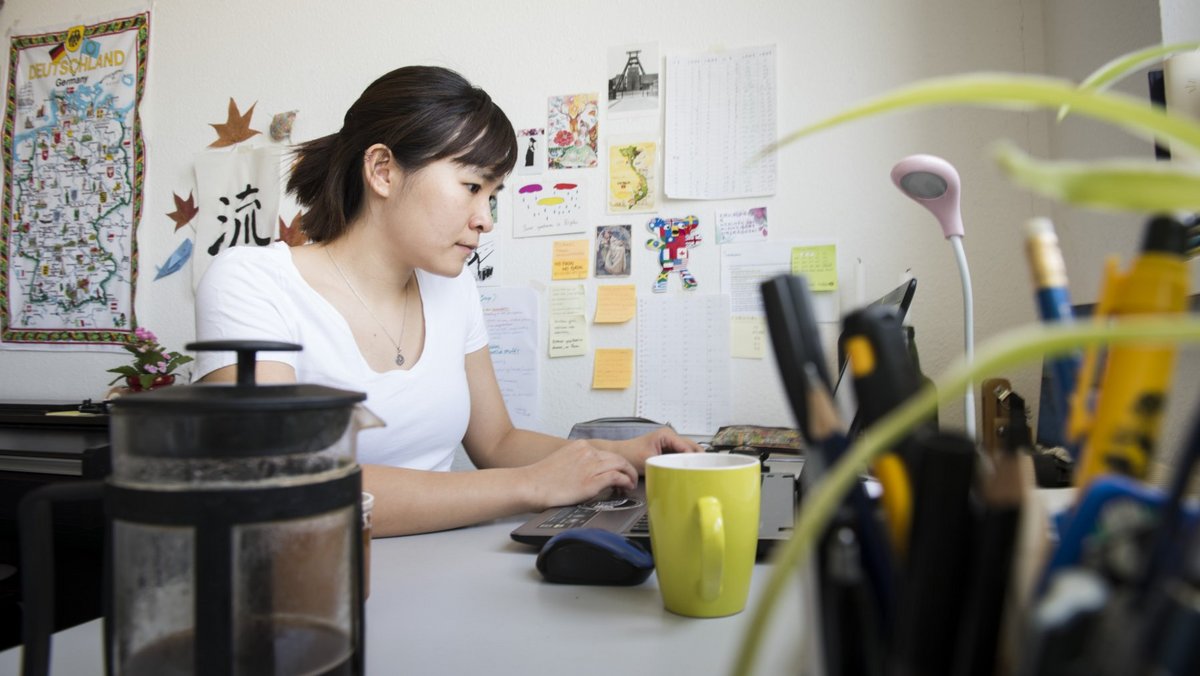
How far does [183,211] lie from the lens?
1932 millimetres

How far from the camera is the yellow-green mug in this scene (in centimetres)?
50

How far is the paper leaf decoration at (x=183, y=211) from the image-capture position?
1.92m

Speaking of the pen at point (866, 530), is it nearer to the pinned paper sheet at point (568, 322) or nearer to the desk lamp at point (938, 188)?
the desk lamp at point (938, 188)

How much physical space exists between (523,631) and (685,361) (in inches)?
42.9

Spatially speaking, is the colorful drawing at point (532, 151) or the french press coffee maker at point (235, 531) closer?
the french press coffee maker at point (235, 531)

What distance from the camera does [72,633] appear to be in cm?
51

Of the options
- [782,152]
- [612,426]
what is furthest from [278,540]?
[782,152]

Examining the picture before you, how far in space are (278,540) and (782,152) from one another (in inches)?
52.9

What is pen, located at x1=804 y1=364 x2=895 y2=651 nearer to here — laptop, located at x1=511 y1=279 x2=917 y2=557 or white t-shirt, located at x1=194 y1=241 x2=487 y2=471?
laptop, located at x1=511 y1=279 x2=917 y2=557

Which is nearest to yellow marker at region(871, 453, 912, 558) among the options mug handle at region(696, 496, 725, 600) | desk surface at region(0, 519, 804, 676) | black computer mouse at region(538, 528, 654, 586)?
desk surface at region(0, 519, 804, 676)

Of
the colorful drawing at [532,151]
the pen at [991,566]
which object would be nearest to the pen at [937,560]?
the pen at [991,566]

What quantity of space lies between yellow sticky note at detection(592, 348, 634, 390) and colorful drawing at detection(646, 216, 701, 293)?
160 millimetres

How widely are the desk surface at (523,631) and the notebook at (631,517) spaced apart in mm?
54

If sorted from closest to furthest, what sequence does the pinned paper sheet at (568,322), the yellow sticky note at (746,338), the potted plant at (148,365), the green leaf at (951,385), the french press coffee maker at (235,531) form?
the green leaf at (951,385), the french press coffee maker at (235,531), the yellow sticky note at (746,338), the pinned paper sheet at (568,322), the potted plant at (148,365)
